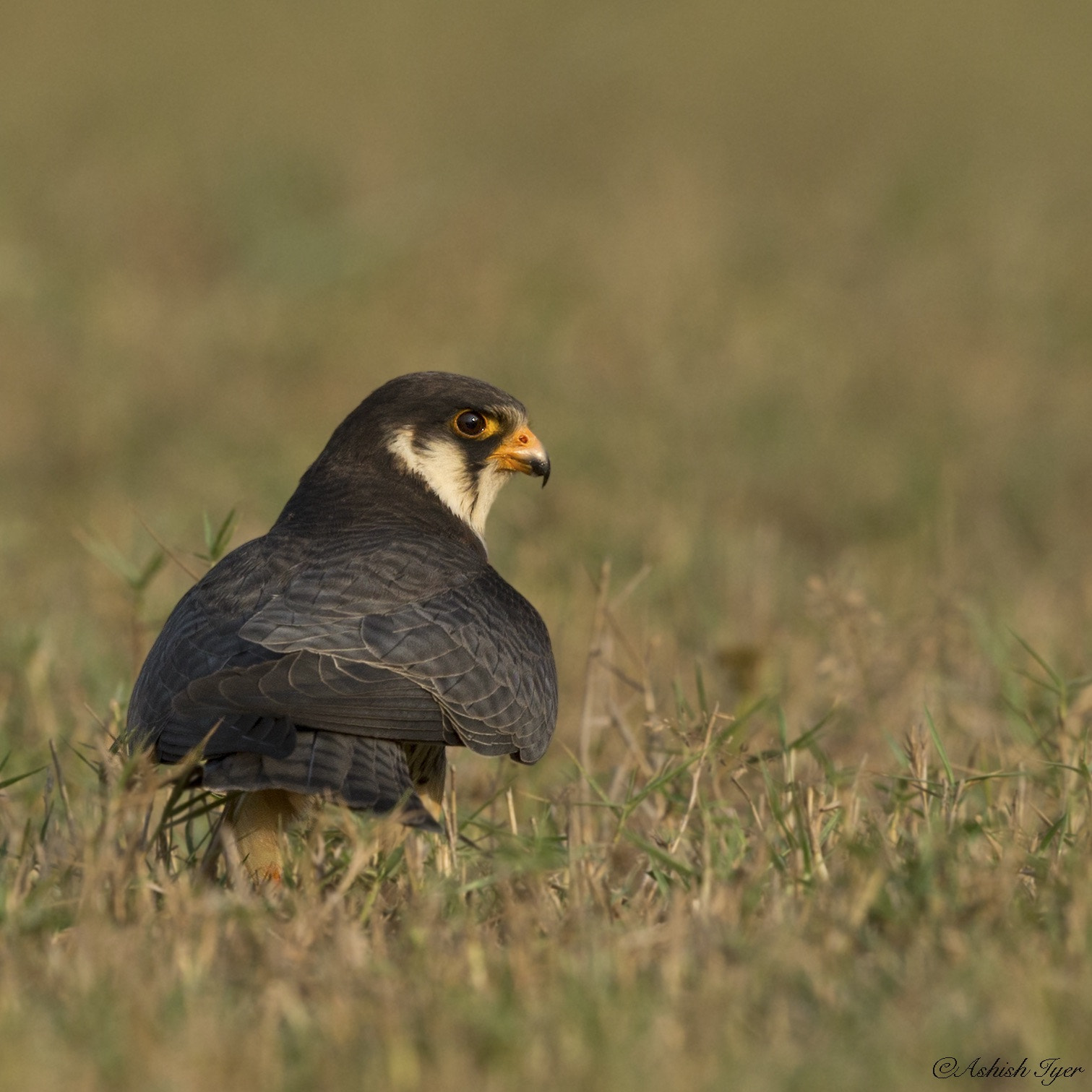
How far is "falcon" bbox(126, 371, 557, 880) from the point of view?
3375mm

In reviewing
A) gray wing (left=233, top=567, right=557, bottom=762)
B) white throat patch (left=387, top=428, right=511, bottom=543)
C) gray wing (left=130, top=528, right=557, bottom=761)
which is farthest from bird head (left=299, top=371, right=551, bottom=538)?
gray wing (left=233, top=567, right=557, bottom=762)

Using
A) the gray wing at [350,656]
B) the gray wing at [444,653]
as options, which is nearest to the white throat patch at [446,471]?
the gray wing at [350,656]

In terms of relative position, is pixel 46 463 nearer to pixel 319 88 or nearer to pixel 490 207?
pixel 490 207

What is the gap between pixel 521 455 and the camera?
475cm

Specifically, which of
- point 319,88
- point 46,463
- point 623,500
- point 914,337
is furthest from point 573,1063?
point 319,88

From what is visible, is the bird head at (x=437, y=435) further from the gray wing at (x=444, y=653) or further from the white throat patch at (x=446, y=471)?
the gray wing at (x=444, y=653)

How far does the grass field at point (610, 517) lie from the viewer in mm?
2676

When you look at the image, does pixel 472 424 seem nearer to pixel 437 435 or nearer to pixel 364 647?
pixel 437 435

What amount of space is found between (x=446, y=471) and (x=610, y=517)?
125 inches

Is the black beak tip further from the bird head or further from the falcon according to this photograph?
the falcon

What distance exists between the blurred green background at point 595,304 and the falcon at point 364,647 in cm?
97

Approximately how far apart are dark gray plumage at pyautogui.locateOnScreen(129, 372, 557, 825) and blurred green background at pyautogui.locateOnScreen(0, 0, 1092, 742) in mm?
965

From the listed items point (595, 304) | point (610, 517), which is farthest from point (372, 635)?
point (595, 304)

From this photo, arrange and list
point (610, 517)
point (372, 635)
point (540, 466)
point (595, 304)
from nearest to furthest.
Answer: point (372, 635) → point (540, 466) → point (610, 517) → point (595, 304)
